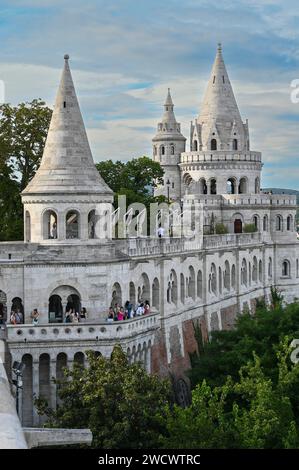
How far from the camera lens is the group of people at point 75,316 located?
3463cm

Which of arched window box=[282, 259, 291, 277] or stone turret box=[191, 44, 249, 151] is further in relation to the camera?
stone turret box=[191, 44, 249, 151]

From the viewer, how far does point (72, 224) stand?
36.8m

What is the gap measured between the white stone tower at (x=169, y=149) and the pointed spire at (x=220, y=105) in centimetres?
625

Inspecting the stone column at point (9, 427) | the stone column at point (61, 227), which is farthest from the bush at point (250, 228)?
the stone column at point (9, 427)

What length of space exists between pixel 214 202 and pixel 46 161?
30395 millimetres

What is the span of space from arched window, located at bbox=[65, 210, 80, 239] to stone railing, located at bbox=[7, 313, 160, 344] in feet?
12.4

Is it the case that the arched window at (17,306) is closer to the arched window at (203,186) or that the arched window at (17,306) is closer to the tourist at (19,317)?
the tourist at (19,317)

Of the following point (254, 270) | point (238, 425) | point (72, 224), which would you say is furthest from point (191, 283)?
point (238, 425)

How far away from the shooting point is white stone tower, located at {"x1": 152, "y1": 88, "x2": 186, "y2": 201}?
Result: 72.9 metres

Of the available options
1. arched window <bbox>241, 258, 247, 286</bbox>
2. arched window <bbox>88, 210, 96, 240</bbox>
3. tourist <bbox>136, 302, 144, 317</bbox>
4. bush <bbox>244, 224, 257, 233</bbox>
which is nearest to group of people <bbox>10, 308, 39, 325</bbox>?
arched window <bbox>88, 210, 96, 240</bbox>

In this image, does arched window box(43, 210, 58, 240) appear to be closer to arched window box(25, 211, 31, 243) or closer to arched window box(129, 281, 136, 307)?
arched window box(25, 211, 31, 243)
